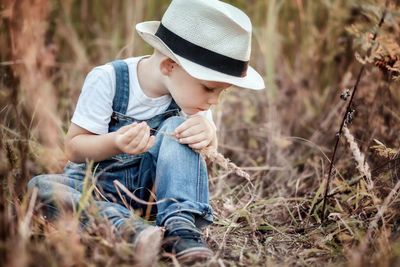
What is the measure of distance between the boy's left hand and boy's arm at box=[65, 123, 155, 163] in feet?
0.38

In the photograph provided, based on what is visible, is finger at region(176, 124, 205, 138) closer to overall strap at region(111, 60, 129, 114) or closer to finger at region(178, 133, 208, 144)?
finger at region(178, 133, 208, 144)

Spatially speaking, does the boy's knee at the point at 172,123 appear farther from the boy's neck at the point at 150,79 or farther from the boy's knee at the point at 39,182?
the boy's knee at the point at 39,182

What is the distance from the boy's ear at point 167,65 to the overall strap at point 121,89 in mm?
156

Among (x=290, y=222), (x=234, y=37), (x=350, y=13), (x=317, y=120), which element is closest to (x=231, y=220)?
(x=290, y=222)

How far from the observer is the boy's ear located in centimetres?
220

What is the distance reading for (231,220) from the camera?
7.73 feet

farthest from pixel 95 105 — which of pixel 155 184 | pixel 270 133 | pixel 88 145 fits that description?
pixel 270 133

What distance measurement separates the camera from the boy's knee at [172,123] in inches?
85.9

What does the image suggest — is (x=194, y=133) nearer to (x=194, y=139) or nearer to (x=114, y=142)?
(x=194, y=139)

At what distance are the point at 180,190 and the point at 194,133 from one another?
21 cm

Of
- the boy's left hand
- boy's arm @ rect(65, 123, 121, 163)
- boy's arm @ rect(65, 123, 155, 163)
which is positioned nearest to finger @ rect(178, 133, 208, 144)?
the boy's left hand

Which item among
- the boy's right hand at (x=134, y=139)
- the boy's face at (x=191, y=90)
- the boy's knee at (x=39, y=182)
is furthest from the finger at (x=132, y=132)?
the boy's knee at (x=39, y=182)

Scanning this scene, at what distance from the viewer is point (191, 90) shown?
2166 mm

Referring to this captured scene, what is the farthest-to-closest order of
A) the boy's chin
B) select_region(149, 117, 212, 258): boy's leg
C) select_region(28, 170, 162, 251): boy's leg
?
the boy's chin
select_region(149, 117, 212, 258): boy's leg
select_region(28, 170, 162, 251): boy's leg
